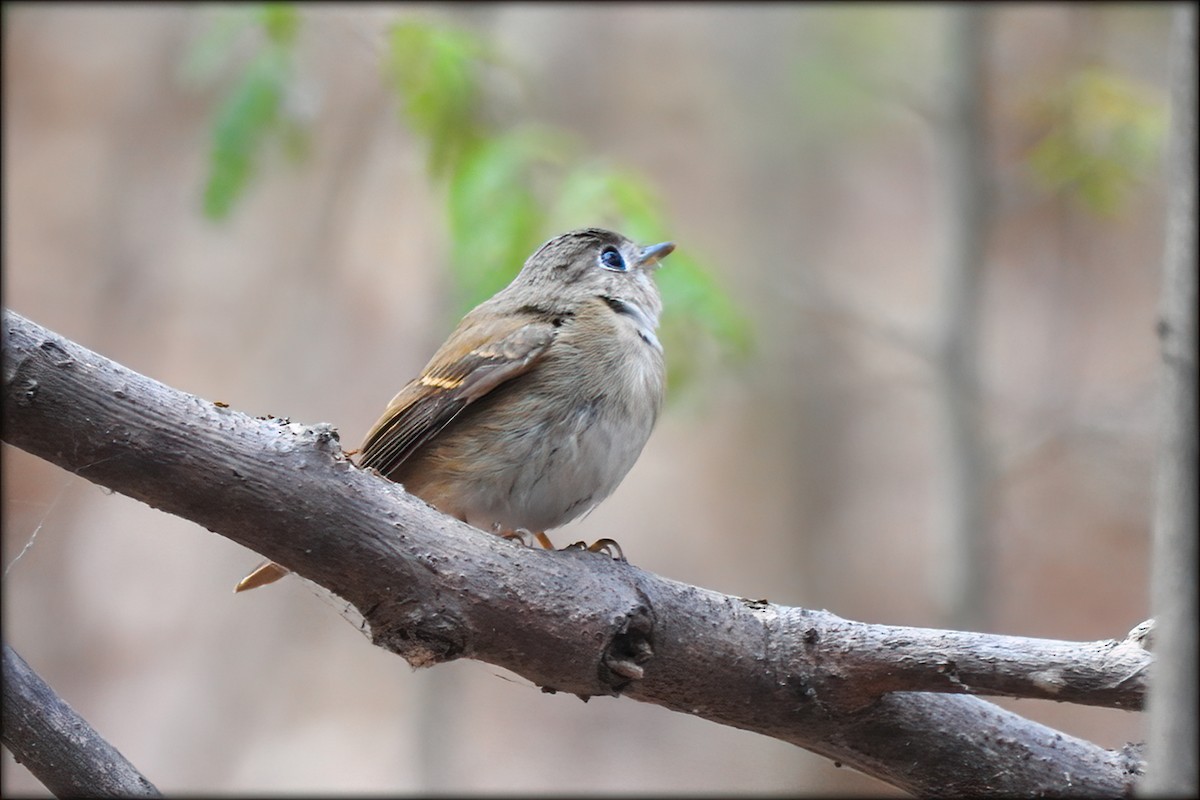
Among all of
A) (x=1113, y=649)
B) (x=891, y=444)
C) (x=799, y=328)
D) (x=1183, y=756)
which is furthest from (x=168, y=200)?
(x=1183, y=756)

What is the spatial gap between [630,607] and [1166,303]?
137 cm

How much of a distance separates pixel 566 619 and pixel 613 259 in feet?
5.41

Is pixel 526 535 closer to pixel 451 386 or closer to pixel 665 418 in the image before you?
pixel 451 386

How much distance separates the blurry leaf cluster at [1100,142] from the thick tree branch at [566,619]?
3519mm

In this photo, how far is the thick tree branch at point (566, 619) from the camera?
2.06 metres

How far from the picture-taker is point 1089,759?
2.59 meters

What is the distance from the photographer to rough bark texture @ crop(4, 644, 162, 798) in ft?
6.63

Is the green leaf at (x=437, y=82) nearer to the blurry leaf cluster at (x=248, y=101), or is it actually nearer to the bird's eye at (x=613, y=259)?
the blurry leaf cluster at (x=248, y=101)

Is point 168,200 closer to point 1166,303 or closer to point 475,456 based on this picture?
point 475,456

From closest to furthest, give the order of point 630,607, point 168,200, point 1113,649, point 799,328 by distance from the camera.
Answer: point 1113,649
point 630,607
point 799,328
point 168,200

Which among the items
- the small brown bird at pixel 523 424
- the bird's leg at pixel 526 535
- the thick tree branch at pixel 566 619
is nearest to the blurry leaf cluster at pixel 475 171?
the small brown bird at pixel 523 424

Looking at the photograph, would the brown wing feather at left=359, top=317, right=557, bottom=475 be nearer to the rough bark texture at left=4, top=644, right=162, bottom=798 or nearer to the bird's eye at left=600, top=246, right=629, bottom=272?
the bird's eye at left=600, top=246, right=629, bottom=272

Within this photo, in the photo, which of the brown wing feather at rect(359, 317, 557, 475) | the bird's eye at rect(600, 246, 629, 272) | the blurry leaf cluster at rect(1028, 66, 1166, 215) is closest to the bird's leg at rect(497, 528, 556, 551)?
the brown wing feather at rect(359, 317, 557, 475)

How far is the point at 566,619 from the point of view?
2.38 m
